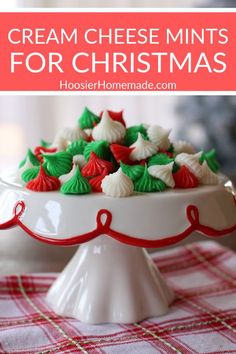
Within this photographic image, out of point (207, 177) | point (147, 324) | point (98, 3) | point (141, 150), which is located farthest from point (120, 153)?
point (98, 3)

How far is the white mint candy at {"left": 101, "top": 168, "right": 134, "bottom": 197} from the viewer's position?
0.93 meters

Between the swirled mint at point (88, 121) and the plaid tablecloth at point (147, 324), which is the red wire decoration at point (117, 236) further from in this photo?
the swirled mint at point (88, 121)

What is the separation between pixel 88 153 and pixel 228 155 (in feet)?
5.96

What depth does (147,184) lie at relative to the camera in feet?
3.15

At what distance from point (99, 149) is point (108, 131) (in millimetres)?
55

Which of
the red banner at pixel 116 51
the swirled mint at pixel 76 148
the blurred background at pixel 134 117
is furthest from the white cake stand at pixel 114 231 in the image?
the blurred background at pixel 134 117

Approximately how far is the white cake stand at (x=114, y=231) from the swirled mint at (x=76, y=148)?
0.11m

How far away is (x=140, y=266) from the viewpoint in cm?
110

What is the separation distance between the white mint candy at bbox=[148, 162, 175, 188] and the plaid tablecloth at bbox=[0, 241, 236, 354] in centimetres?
24

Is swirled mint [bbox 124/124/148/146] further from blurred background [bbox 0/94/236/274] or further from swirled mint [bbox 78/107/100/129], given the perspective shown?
blurred background [bbox 0/94/236/274]


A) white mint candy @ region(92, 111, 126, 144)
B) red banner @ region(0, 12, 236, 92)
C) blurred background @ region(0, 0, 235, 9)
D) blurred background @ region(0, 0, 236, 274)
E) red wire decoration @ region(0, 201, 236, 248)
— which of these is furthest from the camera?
blurred background @ region(0, 0, 235, 9)

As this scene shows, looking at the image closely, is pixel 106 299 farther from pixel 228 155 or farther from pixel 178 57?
pixel 228 155

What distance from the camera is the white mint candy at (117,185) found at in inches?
36.5

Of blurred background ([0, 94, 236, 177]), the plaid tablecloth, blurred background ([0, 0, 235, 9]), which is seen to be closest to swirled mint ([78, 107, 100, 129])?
the plaid tablecloth
